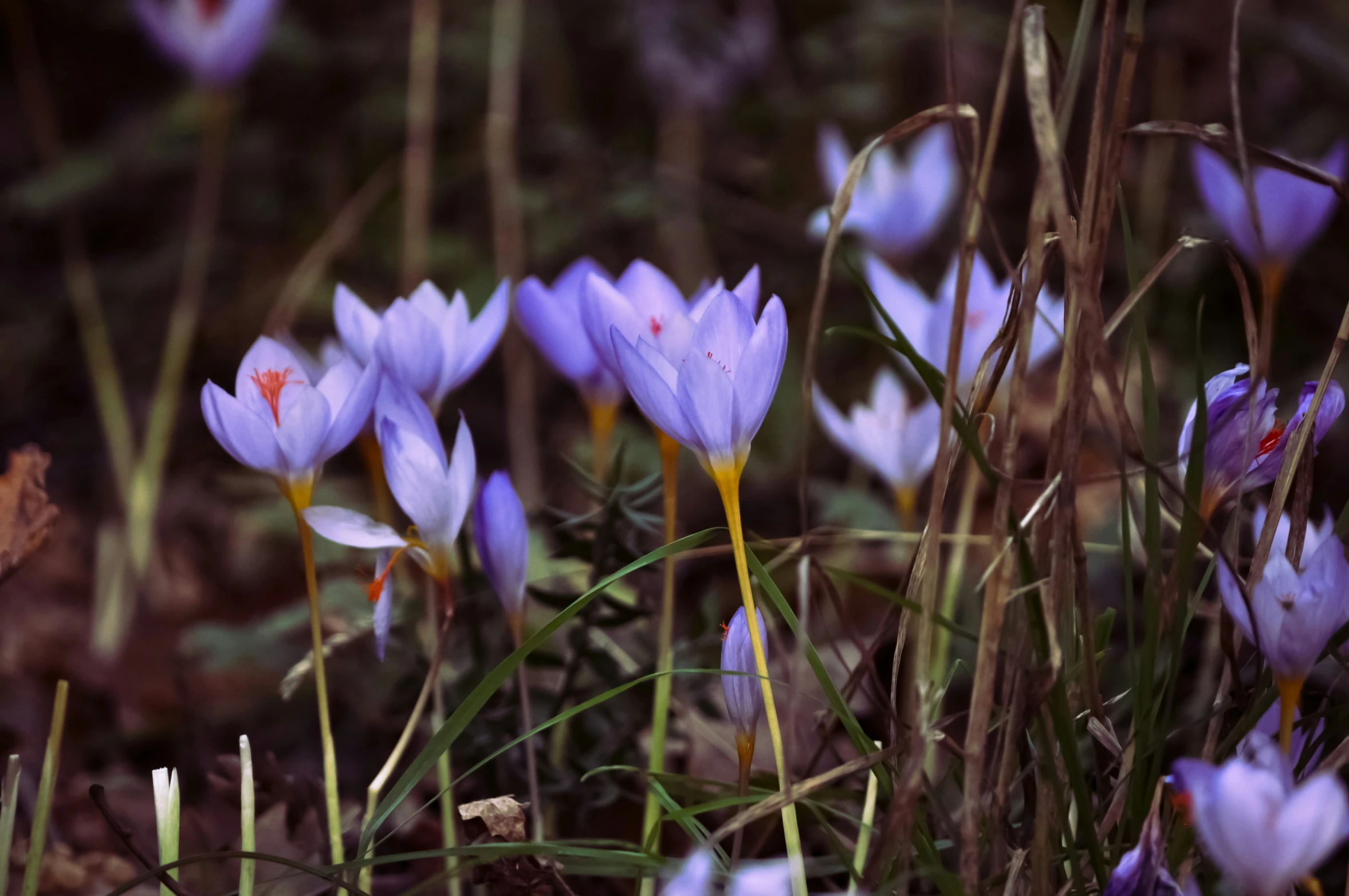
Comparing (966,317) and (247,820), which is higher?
(966,317)

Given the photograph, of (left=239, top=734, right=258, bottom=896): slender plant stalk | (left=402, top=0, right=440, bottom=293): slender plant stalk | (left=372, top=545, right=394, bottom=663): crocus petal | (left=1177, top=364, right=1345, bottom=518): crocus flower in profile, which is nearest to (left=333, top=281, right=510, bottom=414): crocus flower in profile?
(left=372, top=545, right=394, bottom=663): crocus petal

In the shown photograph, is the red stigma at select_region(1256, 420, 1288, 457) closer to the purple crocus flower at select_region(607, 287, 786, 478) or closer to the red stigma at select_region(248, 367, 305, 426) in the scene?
the purple crocus flower at select_region(607, 287, 786, 478)

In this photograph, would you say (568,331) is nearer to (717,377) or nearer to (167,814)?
(717,377)

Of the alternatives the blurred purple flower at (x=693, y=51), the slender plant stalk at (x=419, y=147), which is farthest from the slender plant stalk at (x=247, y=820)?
the blurred purple flower at (x=693, y=51)

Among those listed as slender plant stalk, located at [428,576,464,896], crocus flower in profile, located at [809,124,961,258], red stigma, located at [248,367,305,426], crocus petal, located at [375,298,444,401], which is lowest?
slender plant stalk, located at [428,576,464,896]

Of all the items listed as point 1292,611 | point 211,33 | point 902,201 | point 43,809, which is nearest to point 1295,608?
point 1292,611

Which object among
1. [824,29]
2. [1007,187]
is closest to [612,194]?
[824,29]

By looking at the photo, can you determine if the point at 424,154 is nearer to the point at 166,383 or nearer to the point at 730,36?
the point at 166,383
